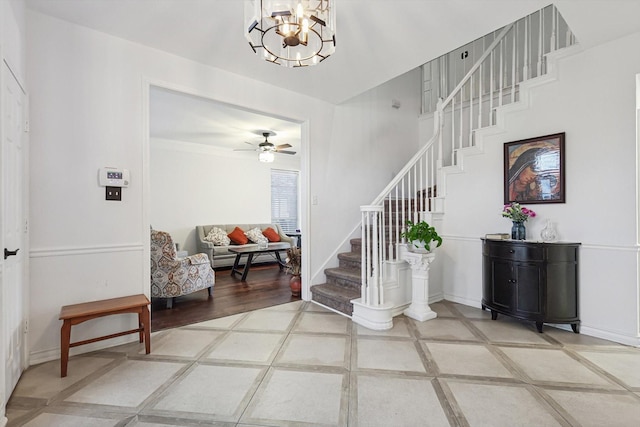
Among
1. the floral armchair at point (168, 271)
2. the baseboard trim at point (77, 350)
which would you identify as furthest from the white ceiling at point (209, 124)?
the baseboard trim at point (77, 350)

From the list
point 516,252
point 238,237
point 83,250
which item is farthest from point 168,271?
point 516,252

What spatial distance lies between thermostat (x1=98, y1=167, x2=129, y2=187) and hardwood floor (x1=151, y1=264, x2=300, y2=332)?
4.80 feet

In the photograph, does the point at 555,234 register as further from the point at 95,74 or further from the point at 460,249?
the point at 95,74

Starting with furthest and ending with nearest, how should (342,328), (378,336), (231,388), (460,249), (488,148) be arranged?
(460,249) < (488,148) < (342,328) < (378,336) < (231,388)

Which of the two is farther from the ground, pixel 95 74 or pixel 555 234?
pixel 95 74

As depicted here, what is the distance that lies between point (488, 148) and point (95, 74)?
4034 millimetres

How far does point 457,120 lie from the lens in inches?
191

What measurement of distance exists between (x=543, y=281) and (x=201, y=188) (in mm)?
6280

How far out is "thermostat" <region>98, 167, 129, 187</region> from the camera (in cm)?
257

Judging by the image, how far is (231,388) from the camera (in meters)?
1.99

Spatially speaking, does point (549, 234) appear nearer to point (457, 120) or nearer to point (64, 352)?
point (457, 120)

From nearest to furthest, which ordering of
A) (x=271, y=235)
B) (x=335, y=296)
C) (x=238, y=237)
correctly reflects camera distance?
(x=335, y=296)
(x=238, y=237)
(x=271, y=235)

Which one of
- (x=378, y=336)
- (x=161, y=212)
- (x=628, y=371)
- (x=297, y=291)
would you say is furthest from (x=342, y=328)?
(x=161, y=212)

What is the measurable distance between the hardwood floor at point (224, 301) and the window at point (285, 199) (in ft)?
9.50
